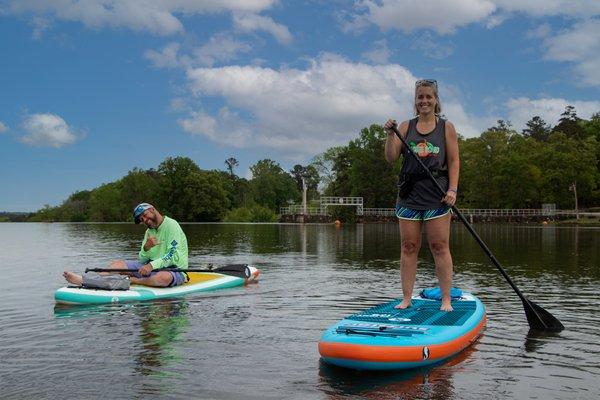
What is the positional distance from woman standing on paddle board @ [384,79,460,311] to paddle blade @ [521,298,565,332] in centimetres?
183

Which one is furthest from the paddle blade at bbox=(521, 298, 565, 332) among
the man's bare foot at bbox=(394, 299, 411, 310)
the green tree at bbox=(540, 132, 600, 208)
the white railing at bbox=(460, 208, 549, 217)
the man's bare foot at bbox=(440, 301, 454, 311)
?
the green tree at bbox=(540, 132, 600, 208)

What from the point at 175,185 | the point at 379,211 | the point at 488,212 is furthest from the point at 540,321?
the point at 175,185

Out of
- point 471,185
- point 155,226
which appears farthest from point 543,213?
point 155,226

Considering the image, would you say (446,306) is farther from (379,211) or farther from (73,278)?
(379,211)

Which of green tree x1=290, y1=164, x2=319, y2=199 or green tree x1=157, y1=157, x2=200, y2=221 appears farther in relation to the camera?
green tree x1=290, y1=164, x2=319, y2=199

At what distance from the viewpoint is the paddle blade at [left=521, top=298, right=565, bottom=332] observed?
957 centimetres

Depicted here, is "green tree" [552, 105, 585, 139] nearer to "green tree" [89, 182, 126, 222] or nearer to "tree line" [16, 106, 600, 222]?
"tree line" [16, 106, 600, 222]

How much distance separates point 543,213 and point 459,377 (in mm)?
94944

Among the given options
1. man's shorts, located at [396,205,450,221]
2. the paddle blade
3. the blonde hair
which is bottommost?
the paddle blade

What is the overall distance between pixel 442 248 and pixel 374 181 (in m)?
106

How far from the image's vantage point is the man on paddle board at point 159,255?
13.3 meters

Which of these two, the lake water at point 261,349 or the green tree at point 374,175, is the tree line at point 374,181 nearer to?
the green tree at point 374,175

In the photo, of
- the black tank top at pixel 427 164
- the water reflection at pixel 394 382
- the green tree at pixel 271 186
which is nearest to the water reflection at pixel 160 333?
the water reflection at pixel 394 382

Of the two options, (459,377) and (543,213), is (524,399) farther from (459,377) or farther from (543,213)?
(543,213)
